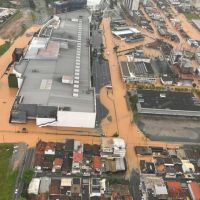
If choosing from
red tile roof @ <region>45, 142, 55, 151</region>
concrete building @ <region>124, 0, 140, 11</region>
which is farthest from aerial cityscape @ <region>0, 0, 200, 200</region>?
concrete building @ <region>124, 0, 140, 11</region>

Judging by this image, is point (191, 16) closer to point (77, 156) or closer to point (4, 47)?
point (4, 47)

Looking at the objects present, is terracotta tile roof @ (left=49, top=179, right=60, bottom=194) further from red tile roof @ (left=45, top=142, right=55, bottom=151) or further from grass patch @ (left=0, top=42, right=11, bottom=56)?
grass patch @ (left=0, top=42, right=11, bottom=56)

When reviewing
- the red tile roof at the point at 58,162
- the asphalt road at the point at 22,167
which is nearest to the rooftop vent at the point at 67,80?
the asphalt road at the point at 22,167

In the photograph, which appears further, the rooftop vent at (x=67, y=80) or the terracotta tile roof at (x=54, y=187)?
the rooftop vent at (x=67, y=80)

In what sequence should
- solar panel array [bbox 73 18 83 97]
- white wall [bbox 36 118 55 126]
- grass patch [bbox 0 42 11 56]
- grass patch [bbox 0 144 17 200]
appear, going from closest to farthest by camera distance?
grass patch [bbox 0 144 17 200] < white wall [bbox 36 118 55 126] < solar panel array [bbox 73 18 83 97] < grass patch [bbox 0 42 11 56]

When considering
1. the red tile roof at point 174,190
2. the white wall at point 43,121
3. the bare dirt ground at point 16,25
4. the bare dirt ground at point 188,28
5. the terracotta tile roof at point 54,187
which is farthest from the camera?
the bare dirt ground at point 188,28

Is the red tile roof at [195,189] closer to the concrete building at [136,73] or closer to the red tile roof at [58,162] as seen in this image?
the red tile roof at [58,162]

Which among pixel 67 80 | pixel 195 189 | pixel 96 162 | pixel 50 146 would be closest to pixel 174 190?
pixel 195 189

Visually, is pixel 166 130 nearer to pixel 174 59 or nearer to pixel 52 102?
pixel 52 102
